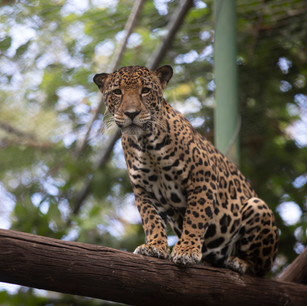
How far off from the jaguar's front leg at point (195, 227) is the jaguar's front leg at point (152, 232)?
99mm

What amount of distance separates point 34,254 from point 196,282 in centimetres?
128

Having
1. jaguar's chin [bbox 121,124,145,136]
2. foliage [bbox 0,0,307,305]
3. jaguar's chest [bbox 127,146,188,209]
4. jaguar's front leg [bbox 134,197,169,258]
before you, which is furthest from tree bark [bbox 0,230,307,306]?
foliage [bbox 0,0,307,305]

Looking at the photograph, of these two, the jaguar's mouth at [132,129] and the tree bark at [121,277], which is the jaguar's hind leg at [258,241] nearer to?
the tree bark at [121,277]

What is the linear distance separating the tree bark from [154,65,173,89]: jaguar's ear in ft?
4.34

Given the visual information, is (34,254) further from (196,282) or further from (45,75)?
(45,75)

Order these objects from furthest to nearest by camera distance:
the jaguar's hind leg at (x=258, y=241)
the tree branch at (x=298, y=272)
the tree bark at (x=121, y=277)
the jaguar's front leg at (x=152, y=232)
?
the tree branch at (x=298, y=272)
the jaguar's hind leg at (x=258, y=241)
the jaguar's front leg at (x=152, y=232)
the tree bark at (x=121, y=277)

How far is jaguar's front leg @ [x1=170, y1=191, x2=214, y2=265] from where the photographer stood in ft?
13.3

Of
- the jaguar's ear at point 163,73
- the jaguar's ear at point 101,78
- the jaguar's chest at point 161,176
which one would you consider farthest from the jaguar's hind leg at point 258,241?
the jaguar's ear at point 101,78

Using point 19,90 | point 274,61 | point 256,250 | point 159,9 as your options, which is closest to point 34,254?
point 256,250

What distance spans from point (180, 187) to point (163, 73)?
88 cm

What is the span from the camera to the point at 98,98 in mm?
7785

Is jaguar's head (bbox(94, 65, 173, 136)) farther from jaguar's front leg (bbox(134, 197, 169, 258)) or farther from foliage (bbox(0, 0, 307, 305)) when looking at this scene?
foliage (bbox(0, 0, 307, 305))

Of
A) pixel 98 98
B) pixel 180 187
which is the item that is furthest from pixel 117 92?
pixel 98 98

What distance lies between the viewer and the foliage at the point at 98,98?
709 centimetres
